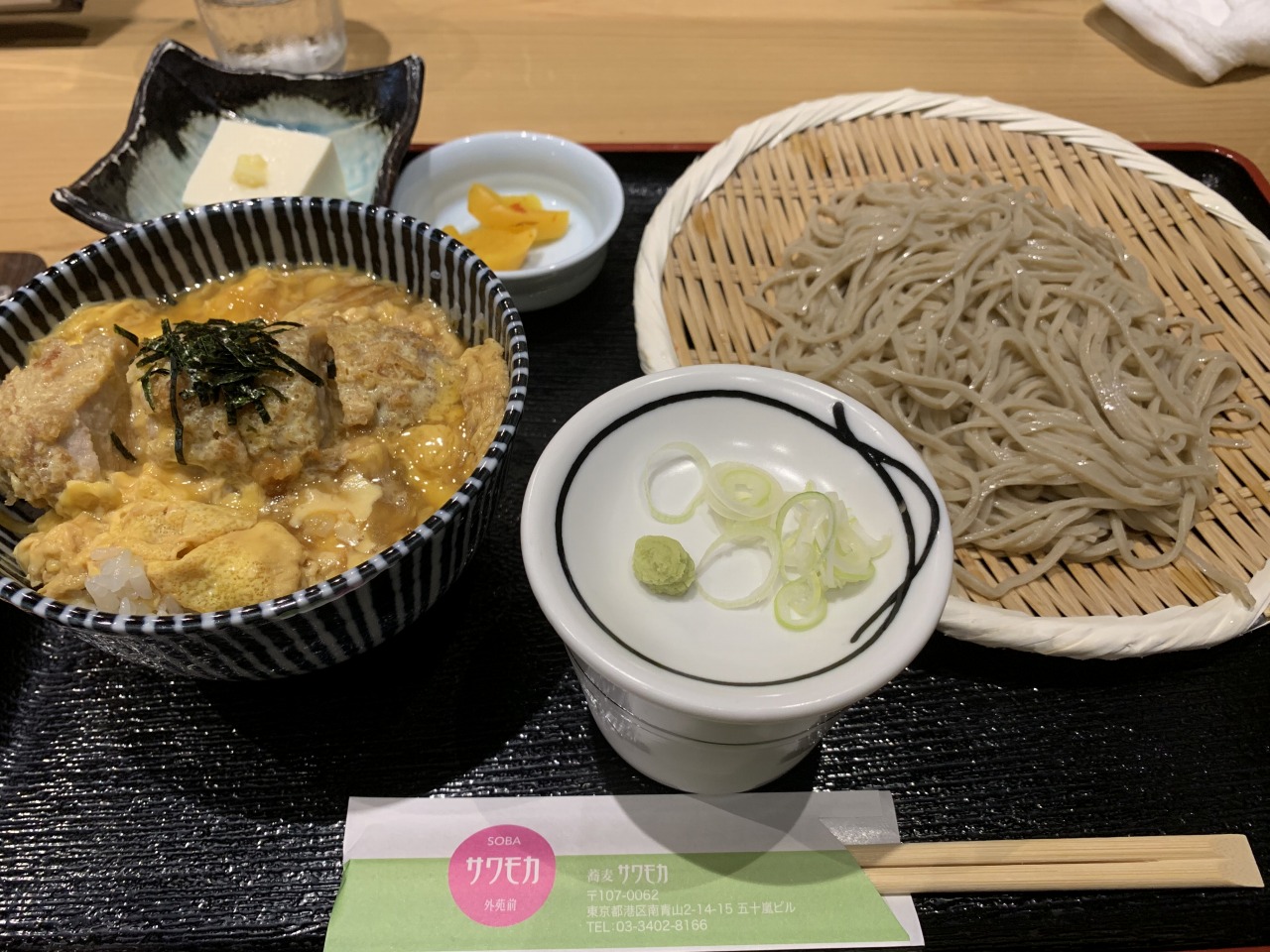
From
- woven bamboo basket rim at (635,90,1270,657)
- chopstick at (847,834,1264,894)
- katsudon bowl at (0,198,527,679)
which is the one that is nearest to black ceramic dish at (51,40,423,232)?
katsudon bowl at (0,198,527,679)

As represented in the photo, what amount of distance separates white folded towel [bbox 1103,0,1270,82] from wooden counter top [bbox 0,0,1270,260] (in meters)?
0.08

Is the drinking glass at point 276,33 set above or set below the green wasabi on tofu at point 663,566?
above

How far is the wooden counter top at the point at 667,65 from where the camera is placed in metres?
2.81

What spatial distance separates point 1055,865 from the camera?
1294 mm

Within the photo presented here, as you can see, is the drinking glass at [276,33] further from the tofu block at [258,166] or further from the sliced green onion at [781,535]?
the sliced green onion at [781,535]

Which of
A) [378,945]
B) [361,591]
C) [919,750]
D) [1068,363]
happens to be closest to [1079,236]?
[1068,363]

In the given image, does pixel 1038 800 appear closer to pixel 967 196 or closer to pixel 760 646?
pixel 760 646

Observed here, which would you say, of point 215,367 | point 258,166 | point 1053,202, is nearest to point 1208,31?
point 1053,202

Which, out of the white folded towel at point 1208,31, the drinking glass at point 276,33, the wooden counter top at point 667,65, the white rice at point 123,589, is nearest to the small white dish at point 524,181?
the wooden counter top at point 667,65

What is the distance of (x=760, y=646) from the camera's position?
1.24m

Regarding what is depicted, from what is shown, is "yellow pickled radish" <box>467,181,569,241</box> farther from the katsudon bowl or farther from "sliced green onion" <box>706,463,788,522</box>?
"sliced green onion" <box>706,463,788,522</box>

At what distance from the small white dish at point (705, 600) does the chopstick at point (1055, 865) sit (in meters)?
0.23

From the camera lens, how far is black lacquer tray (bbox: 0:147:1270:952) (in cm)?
126

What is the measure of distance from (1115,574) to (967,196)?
3.80 ft
